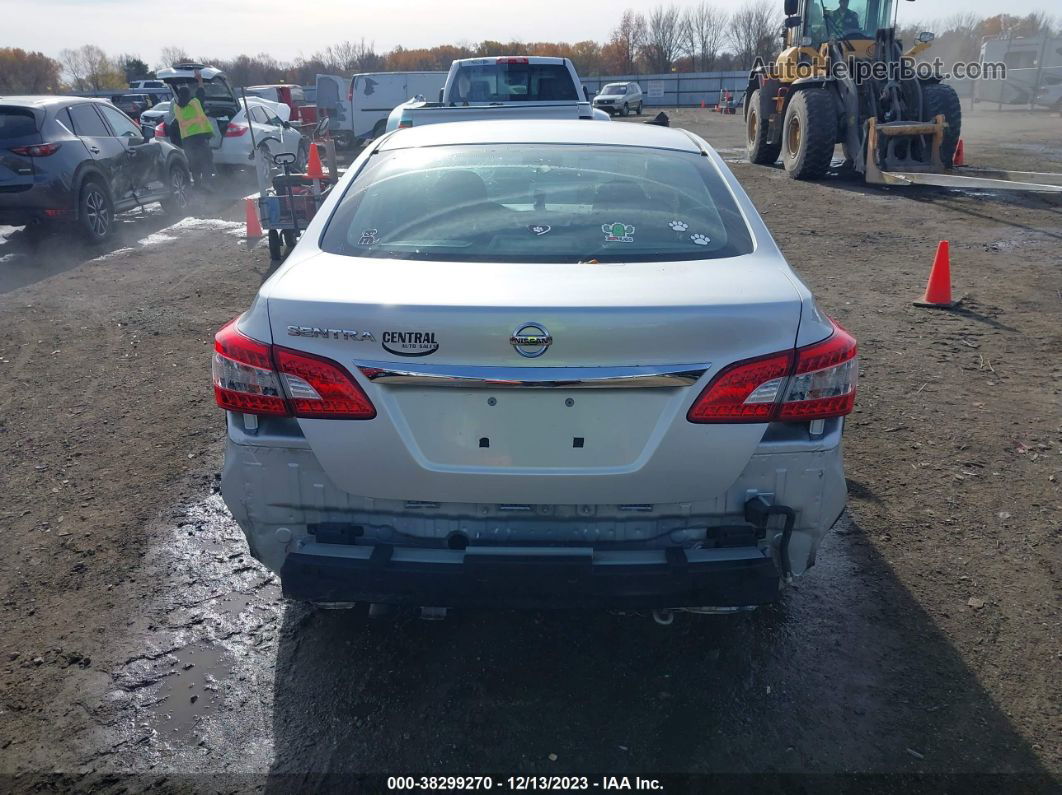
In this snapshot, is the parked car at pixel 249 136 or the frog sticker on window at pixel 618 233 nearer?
the frog sticker on window at pixel 618 233

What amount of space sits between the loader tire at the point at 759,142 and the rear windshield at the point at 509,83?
7461 millimetres

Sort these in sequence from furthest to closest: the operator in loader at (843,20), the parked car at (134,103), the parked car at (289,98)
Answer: the parked car at (134,103), the parked car at (289,98), the operator in loader at (843,20)

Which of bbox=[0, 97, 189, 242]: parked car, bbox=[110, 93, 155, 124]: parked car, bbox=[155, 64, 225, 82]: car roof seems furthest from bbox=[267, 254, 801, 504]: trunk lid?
bbox=[110, 93, 155, 124]: parked car

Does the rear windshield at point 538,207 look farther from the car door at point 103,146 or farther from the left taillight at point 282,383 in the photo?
the car door at point 103,146

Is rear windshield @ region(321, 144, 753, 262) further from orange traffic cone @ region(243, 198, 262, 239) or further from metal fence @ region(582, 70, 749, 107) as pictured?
metal fence @ region(582, 70, 749, 107)

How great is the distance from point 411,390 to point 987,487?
3250mm

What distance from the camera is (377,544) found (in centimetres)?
242

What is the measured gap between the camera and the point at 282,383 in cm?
234

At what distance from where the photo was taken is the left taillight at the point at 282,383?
228 centimetres

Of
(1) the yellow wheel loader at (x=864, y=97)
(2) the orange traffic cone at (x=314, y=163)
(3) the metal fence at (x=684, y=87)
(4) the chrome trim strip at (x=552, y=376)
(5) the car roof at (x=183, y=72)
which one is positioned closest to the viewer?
(4) the chrome trim strip at (x=552, y=376)

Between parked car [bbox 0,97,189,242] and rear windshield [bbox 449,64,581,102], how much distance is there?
4690 mm

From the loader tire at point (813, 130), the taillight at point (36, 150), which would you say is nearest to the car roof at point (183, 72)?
the taillight at point (36, 150)

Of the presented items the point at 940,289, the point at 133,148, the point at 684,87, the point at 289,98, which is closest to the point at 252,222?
the point at 133,148

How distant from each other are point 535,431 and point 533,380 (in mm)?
163
